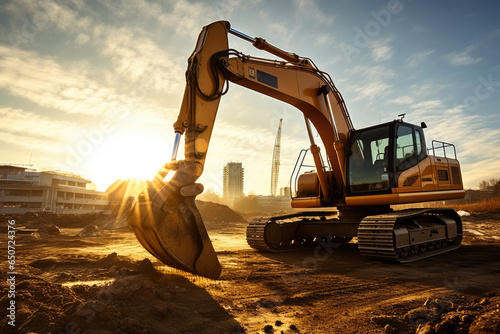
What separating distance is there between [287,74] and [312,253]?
498cm

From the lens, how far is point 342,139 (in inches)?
330

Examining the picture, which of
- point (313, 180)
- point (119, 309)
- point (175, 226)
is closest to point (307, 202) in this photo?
point (313, 180)

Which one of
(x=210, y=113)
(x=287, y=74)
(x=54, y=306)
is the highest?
(x=287, y=74)

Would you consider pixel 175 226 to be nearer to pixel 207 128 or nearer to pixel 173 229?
pixel 173 229

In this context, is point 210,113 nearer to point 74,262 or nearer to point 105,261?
point 105,261

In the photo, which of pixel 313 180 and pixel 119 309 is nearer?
pixel 119 309

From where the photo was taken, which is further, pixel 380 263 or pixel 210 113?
pixel 380 263

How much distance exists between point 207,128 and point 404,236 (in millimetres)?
5007

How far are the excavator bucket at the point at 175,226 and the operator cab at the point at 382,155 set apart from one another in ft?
15.7

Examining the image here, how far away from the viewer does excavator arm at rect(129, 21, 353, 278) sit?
4.29 meters

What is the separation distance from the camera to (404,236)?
6.62m

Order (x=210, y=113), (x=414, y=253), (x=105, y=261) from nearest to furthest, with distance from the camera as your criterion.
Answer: (x=210, y=113) < (x=105, y=261) < (x=414, y=253)

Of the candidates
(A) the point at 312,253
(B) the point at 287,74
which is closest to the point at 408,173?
(A) the point at 312,253

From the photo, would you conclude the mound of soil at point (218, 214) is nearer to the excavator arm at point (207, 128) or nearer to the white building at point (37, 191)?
the excavator arm at point (207, 128)
